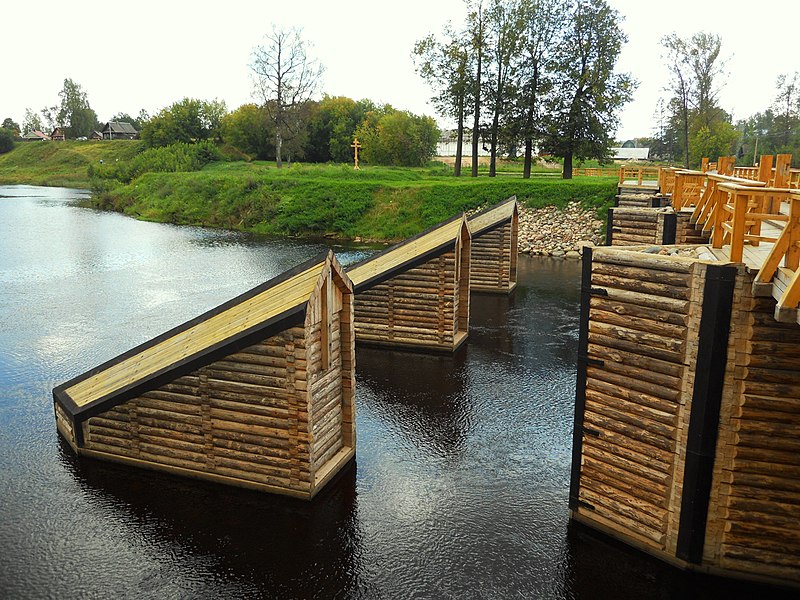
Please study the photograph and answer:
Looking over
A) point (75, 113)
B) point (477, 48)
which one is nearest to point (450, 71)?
point (477, 48)

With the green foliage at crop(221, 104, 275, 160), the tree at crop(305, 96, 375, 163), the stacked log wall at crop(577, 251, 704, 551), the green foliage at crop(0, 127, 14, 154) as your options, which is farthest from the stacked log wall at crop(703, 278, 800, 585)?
the green foliage at crop(0, 127, 14, 154)

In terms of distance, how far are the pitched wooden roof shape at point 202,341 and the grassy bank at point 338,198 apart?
33.1 metres

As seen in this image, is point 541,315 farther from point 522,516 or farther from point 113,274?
point 113,274

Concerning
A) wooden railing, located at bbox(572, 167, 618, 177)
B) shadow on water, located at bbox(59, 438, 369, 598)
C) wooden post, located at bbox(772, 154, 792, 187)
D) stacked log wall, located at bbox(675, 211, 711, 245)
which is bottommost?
shadow on water, located at bbox(59, 438, 369, 598)

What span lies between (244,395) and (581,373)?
17.9ft

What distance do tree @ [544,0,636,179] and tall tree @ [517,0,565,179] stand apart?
0.98 meters

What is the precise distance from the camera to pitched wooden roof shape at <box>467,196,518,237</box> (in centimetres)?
2647

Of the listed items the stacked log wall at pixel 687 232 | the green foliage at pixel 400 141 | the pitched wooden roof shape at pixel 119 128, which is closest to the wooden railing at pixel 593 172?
the green foliage at pixel 400 141

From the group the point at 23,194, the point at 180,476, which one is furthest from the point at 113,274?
the point at 23,194

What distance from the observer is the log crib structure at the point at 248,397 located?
425 inches

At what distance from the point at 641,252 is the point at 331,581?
628 cm

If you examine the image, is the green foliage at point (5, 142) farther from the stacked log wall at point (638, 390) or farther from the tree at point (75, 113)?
the stacked log wall at point (638, 390)

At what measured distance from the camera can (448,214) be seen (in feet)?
150

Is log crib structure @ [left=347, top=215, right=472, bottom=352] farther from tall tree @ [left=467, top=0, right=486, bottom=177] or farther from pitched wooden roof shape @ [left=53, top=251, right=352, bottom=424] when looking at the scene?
tall tree @ [left=467, top=0, right=486, bottom=177]
